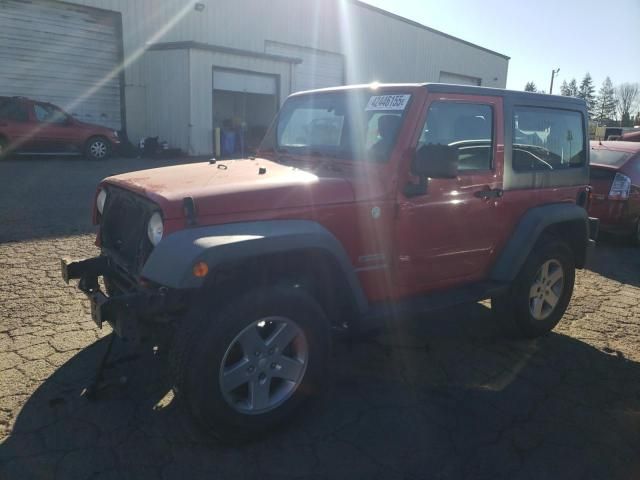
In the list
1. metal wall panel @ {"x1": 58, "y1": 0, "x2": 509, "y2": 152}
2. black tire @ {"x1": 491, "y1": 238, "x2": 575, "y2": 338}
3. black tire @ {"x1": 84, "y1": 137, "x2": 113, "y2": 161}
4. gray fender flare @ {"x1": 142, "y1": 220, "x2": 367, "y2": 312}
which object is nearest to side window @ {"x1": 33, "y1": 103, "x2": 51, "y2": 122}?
black tire @ {"x1": 84, "y1": 137, "x2": 113, "y2": 161}

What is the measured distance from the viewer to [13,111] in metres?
14.4

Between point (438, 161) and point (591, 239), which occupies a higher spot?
point (438, 161)

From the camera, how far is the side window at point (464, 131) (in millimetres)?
3578

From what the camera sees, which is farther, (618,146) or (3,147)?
(3,147)

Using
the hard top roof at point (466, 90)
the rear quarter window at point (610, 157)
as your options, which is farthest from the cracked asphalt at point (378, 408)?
the rear quarter window at point (610, 157)

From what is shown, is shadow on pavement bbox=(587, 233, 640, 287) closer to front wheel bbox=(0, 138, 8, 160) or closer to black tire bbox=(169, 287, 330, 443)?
black tire bbox=(169, 287, 330, 443)

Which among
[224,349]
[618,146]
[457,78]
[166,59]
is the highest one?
[457,78]

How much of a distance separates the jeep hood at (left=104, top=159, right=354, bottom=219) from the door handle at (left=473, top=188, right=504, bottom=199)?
45.3 inches

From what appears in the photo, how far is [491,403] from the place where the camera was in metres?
3.39

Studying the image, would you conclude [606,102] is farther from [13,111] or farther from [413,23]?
[13,111]

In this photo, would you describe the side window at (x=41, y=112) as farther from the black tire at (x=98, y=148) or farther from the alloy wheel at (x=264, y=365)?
the alloy wheel at (x=264, y=365)

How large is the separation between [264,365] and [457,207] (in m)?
1.78

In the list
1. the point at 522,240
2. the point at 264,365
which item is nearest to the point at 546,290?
the point at 522,240

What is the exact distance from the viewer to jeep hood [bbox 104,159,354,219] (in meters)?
2.81
